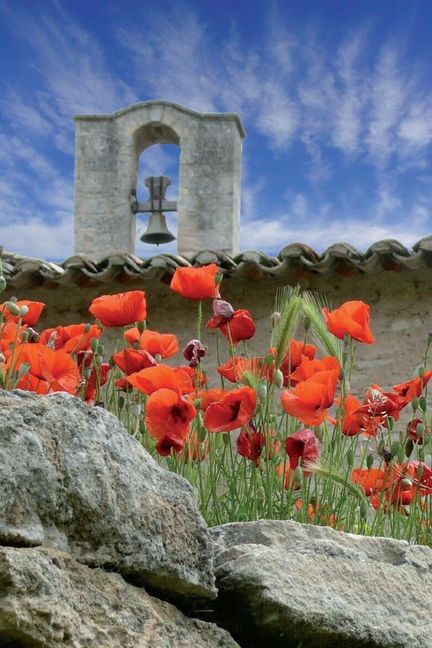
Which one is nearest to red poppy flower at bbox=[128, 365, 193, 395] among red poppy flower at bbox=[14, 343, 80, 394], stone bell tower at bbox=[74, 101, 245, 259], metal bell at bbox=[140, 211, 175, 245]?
red poppy flower at bbox=[14, 343, 80, 394]

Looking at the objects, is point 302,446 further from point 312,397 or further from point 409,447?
point 409,447

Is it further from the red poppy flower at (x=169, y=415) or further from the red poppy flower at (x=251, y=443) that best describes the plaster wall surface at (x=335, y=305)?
the red poppy flower at (x=169, y=415)

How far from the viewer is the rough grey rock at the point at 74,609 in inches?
44.5

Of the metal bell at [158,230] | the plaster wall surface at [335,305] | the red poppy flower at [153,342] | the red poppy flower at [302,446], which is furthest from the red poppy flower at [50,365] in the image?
the metal bell at [158,230]

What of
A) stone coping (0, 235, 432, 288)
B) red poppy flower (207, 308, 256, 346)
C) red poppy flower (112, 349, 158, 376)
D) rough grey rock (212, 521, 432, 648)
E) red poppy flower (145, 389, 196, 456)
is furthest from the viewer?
stone coping (0, 235, 432, 288)

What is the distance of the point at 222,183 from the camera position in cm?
966

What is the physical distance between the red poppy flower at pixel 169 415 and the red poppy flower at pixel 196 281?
524 mm

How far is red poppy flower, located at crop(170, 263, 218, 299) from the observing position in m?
2.61

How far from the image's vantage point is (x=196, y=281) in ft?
8.59

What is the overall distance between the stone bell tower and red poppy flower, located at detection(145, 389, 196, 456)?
728cm

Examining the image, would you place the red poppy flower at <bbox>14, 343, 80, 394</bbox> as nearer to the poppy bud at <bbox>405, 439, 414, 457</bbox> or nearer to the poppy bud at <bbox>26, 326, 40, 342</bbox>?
the poppy bud at <bbox>26, 326, 40, 342</bbox>

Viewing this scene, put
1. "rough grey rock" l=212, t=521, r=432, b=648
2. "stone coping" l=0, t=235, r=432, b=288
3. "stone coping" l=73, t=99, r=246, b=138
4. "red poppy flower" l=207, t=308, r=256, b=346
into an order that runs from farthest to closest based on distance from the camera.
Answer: "stone coping" l=73, t=99, r=246, b=138 < "stone coping" l=0, t=235, r=432, b=288 < "red poppy flower" l=207, t=308, r=256, b=346 < "rough grey rock" l=212, t=521, r=432, b=648

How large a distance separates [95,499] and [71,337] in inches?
58.3

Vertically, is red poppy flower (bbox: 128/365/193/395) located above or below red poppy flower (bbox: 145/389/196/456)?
above
